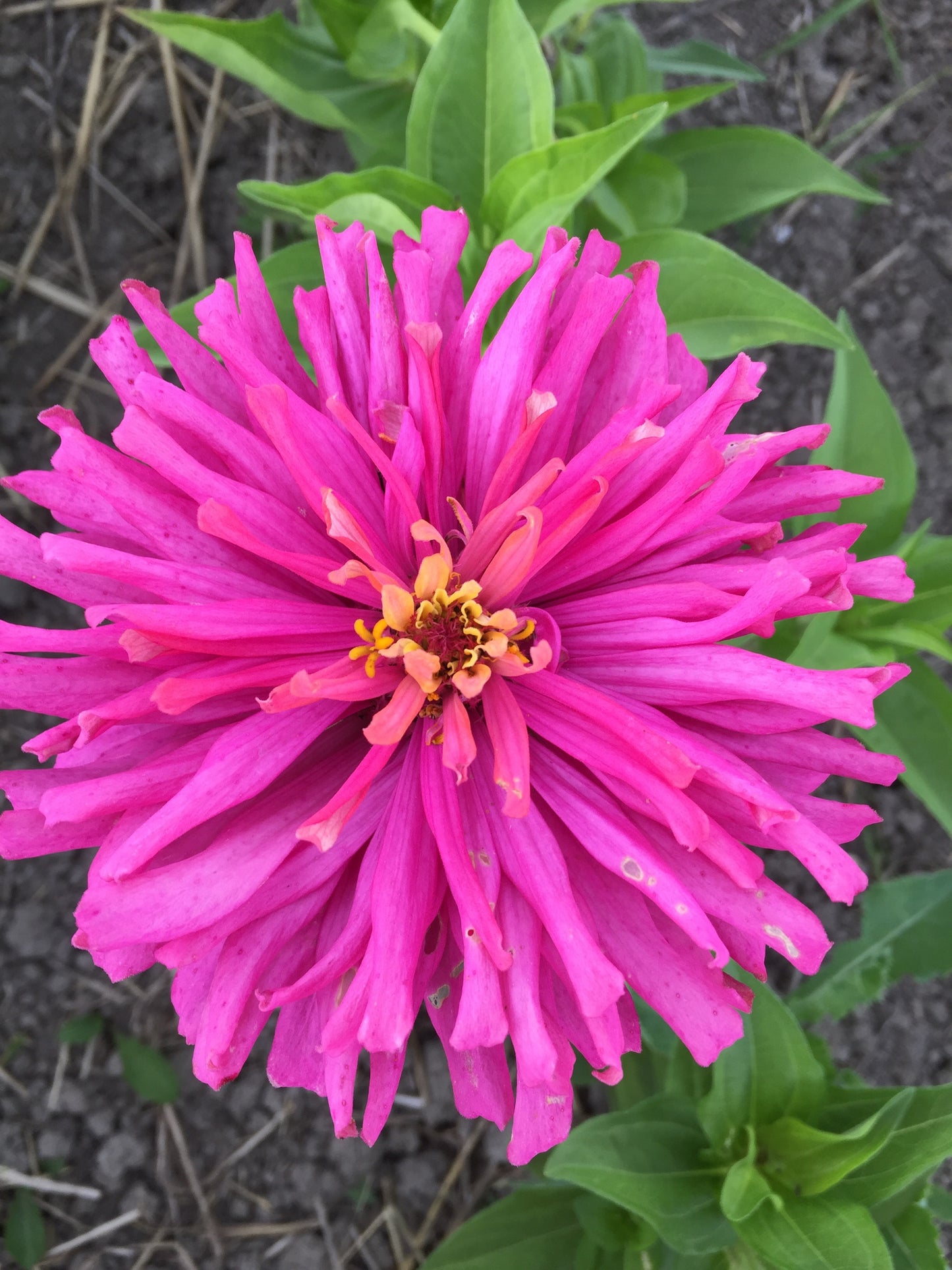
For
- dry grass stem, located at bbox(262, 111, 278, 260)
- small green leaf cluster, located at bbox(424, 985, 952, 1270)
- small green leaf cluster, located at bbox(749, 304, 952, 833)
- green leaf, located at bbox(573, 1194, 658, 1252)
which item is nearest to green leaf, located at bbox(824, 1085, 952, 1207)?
small green leaf cluster, located at bbox(424, 985, 952, 1270)

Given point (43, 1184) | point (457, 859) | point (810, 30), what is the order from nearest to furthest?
point (457, 859)
point (43, 1184)
point (810, 30)

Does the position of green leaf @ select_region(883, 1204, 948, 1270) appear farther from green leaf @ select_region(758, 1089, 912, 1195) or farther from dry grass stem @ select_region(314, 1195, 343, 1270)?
dry grass stem @ select_region(314, 1195, 343, 1270)

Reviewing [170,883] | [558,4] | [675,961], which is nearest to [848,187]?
[558,4]

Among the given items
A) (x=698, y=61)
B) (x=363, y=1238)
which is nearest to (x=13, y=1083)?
(x=363, y=1238)

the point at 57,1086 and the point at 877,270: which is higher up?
the point at 877,270

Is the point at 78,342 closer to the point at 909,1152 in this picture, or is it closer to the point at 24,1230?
the point at 24,1230

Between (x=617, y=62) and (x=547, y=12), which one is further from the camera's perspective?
(x=617, y=62)

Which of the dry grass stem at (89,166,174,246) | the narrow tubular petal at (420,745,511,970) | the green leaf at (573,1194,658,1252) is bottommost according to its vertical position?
the green leaf at (573,1194,658,1252)

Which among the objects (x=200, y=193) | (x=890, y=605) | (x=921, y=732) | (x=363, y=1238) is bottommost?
(x=363, y=1238)
